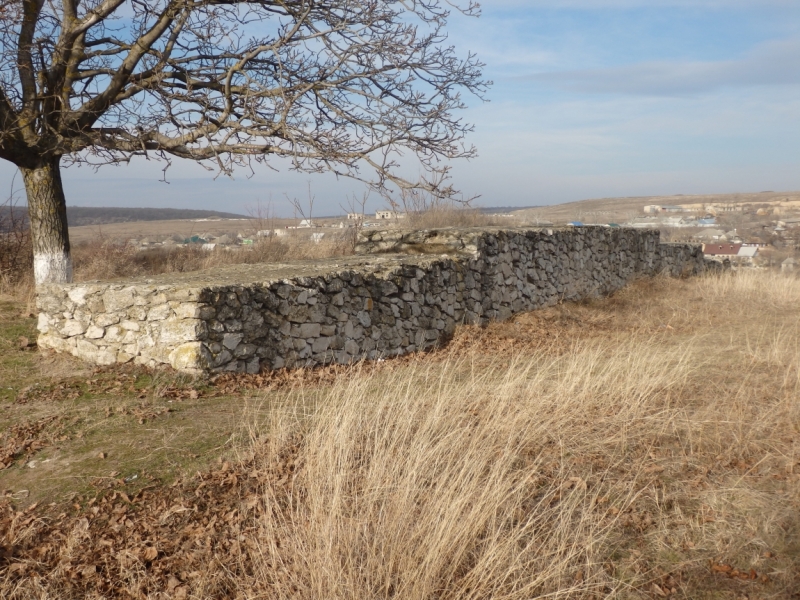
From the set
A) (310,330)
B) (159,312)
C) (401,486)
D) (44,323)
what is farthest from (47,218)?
(401,486)

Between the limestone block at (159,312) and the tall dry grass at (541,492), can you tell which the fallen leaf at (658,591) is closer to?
the tall dry grass at (541,492)

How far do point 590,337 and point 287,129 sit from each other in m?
5.24

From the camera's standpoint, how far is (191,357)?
6.60 metres

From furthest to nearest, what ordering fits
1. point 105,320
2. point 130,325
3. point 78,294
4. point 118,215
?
point 118,215
point 78,294
point 105,320
point 130,325

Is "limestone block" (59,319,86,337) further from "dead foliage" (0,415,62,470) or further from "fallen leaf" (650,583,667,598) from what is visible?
"fallen leaf" (650,583,667,598)

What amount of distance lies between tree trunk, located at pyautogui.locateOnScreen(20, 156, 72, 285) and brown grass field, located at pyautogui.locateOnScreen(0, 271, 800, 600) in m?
3.08

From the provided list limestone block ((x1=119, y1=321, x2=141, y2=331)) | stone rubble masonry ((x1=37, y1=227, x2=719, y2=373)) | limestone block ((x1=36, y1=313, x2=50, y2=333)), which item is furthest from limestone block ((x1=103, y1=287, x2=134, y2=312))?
limestone block ((x1=36, y1=313, x2=50, y2=333))

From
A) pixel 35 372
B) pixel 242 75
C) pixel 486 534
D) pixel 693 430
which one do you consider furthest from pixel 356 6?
pixel 486 534

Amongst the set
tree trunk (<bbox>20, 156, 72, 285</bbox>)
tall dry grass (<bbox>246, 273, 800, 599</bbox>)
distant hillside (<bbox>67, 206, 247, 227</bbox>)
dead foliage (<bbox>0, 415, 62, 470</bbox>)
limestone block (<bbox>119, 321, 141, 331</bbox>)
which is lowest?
tall dry grass (<bbox>246, 273, 800, 599</bbox>)

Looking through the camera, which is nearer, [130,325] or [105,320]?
[130,325]

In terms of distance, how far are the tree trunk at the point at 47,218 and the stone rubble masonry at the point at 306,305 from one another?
7.40 ft

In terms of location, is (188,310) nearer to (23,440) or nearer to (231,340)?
(231,340)

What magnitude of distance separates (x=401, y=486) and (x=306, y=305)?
3911 mm

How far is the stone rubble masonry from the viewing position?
267 inches
